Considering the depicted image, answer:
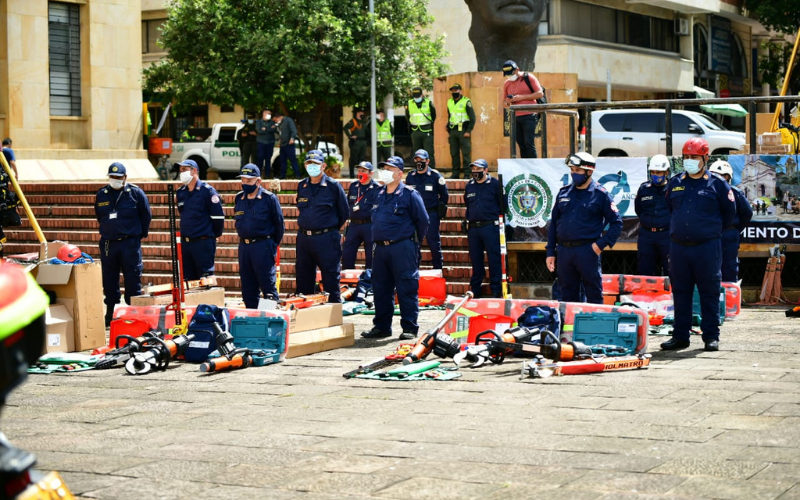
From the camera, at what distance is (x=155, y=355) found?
443 inches

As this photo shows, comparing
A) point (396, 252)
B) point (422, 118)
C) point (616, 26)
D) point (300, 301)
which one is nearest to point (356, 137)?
point (422, 118)

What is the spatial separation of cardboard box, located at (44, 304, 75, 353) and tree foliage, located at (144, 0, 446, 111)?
20274 millimetres

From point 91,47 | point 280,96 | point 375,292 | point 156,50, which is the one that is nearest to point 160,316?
point 375,292

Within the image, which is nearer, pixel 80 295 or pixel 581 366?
pixel 581 366

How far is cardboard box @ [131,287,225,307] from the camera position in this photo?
43.1ft

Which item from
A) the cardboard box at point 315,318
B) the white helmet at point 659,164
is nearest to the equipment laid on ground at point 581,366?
the cardboard box at point 315,318

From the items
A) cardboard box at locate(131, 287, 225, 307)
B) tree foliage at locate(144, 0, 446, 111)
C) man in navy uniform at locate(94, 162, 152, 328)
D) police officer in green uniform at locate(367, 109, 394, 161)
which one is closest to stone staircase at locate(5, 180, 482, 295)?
man in navy uniform at locate(94, 162, 152, 328)

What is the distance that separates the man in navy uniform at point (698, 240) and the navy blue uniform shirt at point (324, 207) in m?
4.36

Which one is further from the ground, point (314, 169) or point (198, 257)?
point (314, 169)

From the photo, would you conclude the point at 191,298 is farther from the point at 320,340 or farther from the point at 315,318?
the point at 320,340

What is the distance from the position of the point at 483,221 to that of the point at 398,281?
395 cm

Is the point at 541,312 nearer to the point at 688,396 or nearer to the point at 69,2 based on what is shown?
the point at 688,396

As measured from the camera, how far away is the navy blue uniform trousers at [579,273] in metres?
12.5

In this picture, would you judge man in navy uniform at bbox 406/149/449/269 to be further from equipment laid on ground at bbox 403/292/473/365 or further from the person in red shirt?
equipment laid on ground at bbox 403/292/473/365
